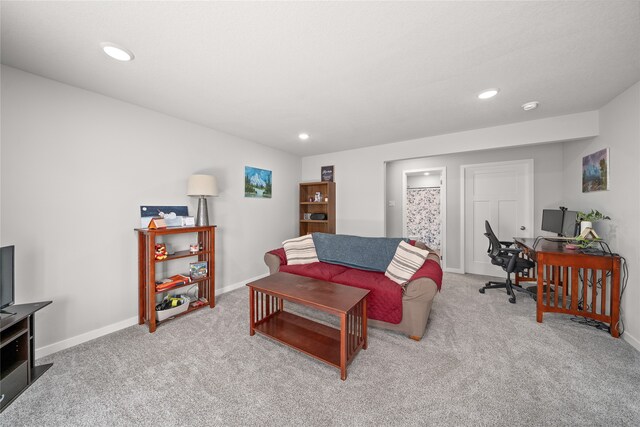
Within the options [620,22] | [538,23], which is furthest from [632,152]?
[538,23]

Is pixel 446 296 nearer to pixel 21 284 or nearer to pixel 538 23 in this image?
pixel 538 23

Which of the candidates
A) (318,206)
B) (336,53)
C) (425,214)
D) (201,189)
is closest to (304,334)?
(201,189)

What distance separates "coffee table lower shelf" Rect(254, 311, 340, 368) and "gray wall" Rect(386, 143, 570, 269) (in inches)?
120

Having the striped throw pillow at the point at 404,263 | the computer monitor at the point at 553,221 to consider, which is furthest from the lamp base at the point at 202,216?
the computer monitor at the point at 553,221

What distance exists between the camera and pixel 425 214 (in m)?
5.72

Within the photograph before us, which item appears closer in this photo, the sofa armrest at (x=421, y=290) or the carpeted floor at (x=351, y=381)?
the carpeted floor at (x=351, y=381)

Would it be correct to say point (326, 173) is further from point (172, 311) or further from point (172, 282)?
point (172, 311)

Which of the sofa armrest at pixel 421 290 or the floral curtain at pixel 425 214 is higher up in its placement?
the floral curtain at pixel 425 214

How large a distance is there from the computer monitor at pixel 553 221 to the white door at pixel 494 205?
1.61ft

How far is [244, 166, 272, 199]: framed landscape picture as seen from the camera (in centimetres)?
371

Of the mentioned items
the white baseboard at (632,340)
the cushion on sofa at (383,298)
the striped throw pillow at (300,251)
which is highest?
the striped throw pillow at (300,251)

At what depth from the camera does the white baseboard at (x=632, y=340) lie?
1998 millimetres

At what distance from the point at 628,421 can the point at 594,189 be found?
7.86ft

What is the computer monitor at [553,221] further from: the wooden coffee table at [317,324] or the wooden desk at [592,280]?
the wooden coffee table at [317,324]
